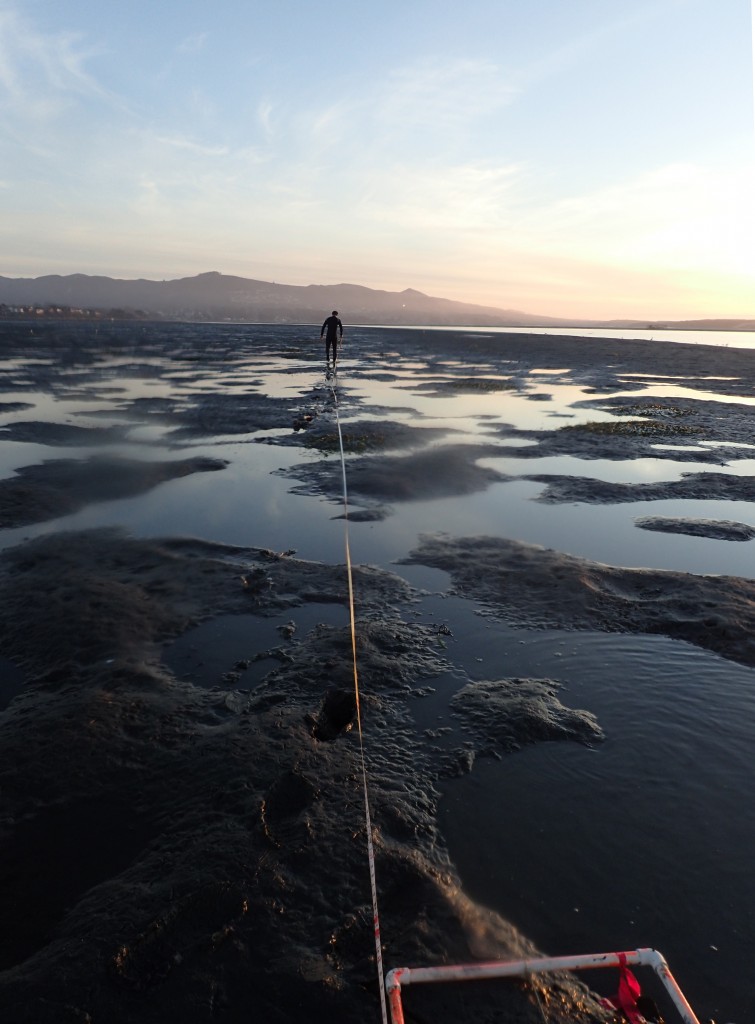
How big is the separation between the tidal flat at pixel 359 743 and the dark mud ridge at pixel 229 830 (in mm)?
19

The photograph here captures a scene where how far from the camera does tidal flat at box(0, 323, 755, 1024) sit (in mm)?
3697

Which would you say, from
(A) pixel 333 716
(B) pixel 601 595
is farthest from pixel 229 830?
(B) pixel 601 595

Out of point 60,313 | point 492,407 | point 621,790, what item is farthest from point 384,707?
point 60,313

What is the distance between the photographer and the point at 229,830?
455 cm

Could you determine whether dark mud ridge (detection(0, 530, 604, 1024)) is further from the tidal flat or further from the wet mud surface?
the wet mud surface

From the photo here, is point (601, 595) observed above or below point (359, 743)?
above

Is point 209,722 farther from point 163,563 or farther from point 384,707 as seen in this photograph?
point 163,563

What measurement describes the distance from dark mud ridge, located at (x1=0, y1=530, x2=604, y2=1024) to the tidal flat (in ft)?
0.06

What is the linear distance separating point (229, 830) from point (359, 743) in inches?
57.8

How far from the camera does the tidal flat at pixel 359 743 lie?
12.1ft

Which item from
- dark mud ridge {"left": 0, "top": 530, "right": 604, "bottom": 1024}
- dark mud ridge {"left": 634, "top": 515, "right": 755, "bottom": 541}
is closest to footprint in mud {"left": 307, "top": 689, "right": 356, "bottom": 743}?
dark mud ridge {"left": 0, "top": 530, "right": 604, "bottom": 1024}

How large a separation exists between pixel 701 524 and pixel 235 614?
383 inches

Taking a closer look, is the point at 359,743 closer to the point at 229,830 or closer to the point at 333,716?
the point at 333,716

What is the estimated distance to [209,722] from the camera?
19.2ft
